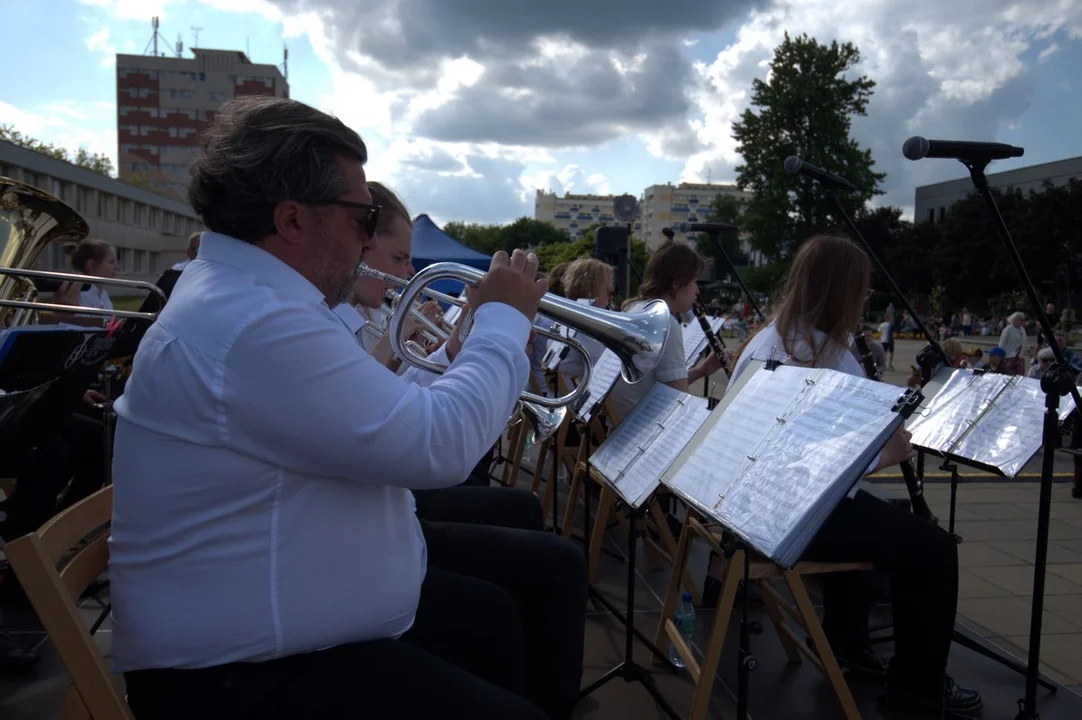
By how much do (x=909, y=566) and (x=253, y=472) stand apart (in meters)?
2.13

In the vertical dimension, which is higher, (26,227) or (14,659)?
(26,227)

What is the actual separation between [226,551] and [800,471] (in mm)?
1204

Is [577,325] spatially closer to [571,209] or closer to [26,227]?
[26,227]

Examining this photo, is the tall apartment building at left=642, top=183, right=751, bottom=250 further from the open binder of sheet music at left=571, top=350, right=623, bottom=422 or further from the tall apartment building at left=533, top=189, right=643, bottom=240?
the open binder of sheet music at left=571, top=350, right=623, bottom=422

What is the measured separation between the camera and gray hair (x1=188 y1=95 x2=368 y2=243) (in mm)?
1319

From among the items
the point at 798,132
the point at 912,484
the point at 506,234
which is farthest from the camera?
the point at 506,234

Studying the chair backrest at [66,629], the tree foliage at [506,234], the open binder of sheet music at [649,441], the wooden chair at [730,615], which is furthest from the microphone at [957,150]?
the tree foliage at [506,234]

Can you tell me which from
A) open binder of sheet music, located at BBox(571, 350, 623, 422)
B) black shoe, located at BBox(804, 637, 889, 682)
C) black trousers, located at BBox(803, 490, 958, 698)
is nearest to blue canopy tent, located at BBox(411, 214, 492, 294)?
open binder of sheet music, located at BBox(571, 350, 623, 422)

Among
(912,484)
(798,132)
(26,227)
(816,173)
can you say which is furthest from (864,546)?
(798,132)

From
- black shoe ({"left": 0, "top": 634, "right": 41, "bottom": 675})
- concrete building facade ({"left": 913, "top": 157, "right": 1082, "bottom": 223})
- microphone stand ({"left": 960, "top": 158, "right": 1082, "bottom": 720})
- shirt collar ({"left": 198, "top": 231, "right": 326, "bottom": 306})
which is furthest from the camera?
concrete building facade ({"left": 913, "top": 157, "right": 1082, "bottom": 223})

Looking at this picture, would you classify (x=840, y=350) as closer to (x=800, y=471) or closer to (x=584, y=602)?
(x=800, y=471)

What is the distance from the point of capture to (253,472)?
1189 mm

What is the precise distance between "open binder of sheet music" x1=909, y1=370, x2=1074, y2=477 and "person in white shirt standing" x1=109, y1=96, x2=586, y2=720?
190 centimetres

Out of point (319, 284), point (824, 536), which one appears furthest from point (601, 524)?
point (319, 284)
